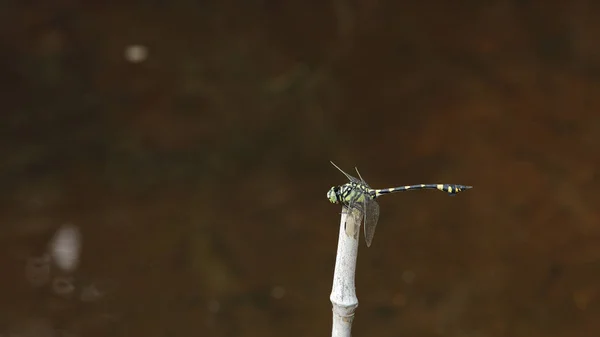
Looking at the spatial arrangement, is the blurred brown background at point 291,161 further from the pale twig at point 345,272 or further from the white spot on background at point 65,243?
the pale twig at point 345,272

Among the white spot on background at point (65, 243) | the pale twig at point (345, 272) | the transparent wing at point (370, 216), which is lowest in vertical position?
the pale twig at point (345, 272)

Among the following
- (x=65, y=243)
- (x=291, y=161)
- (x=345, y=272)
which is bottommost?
(x=345, y=272)

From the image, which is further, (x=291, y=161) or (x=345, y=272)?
(x=291, y=161)

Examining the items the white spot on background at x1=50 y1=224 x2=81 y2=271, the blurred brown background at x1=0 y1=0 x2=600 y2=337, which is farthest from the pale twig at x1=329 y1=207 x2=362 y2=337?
the white spot on background at x1=50 y1=224 x2=81 y2=271

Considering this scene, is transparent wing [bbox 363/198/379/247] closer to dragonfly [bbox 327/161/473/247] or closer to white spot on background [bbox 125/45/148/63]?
dragonfly [bbox 327/161/473/247]

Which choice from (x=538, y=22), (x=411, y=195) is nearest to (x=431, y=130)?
(x=411, y=195)

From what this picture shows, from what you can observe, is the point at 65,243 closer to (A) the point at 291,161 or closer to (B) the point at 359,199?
(A) the point at 291,161

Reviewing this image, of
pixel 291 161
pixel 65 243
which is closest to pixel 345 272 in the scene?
pixel 291 161

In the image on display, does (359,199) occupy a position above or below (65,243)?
below

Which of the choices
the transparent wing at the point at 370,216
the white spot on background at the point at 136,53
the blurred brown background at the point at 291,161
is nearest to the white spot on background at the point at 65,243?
the blurred brown background at the point at 291,161

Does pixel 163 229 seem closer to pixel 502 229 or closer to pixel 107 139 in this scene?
pixel 107 139
